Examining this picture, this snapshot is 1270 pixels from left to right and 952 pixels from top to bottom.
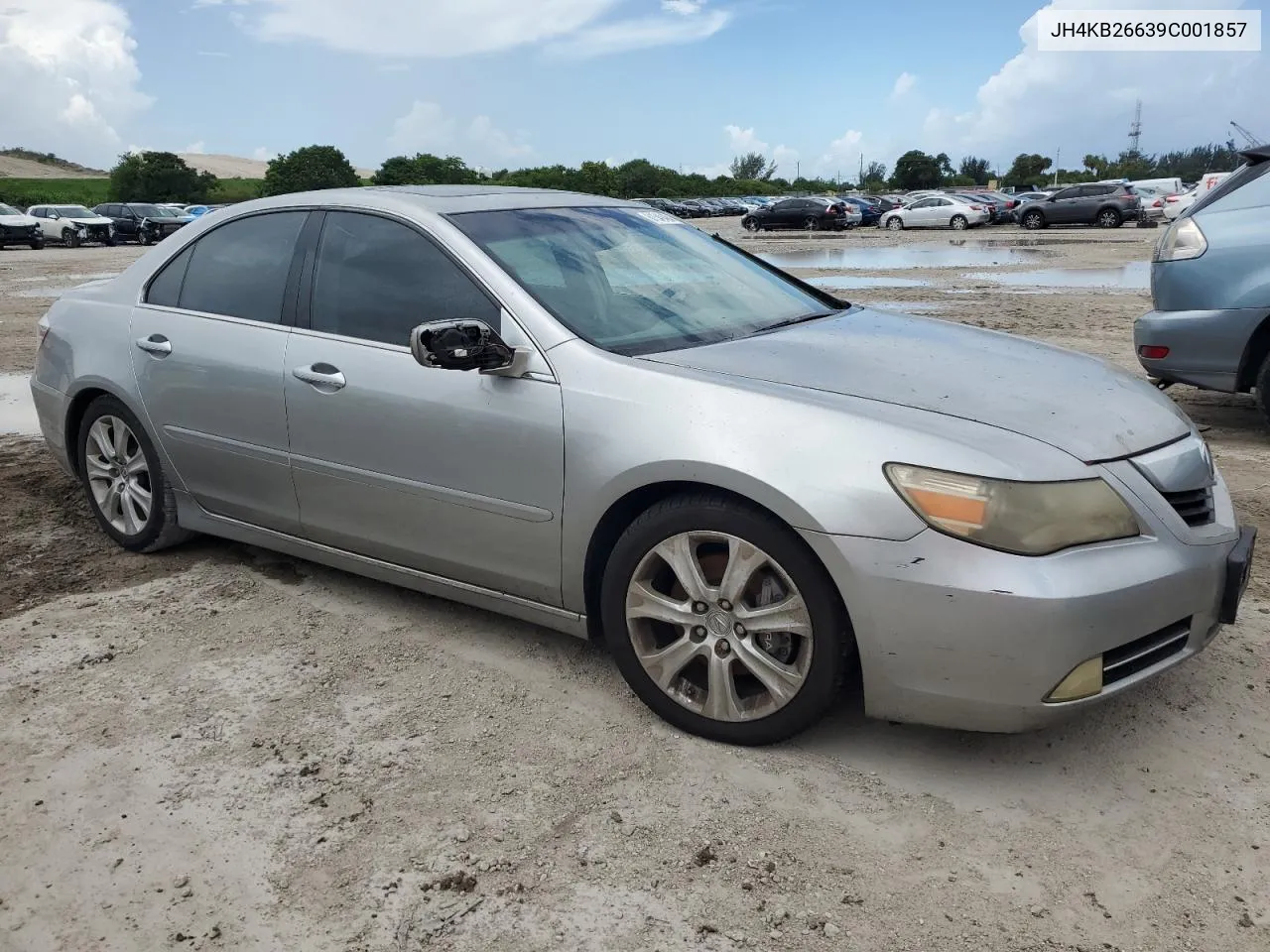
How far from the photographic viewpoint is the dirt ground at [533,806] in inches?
93.0

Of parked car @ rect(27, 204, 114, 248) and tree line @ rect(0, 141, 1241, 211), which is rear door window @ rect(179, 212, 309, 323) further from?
tree line @ rect(0, 141, 1241, 211)

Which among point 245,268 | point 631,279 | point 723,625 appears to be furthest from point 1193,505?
point 245,268

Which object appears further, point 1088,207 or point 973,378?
point 1088,207

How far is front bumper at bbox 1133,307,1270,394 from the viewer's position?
5.81m

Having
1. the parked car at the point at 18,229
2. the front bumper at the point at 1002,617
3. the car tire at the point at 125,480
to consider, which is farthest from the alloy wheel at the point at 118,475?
the parked car at the point at 18,229

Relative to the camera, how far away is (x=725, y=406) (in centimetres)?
294

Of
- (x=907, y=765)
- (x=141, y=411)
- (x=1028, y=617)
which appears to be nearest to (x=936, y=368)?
(x=1028, y=617)

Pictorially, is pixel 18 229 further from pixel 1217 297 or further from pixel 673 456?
pixel 673 456

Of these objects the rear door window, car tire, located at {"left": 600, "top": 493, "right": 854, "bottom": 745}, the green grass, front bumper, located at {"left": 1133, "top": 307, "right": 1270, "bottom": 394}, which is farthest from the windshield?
the green grass

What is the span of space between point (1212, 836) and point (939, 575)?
0.89 meters

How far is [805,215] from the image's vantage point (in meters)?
41.6

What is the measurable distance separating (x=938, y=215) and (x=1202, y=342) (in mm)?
36929

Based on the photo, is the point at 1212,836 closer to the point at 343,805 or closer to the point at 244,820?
the point at 343,805

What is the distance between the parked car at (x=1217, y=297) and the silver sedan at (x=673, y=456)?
270cm
